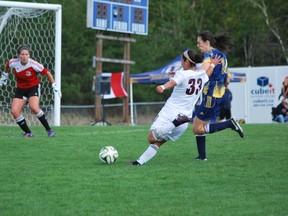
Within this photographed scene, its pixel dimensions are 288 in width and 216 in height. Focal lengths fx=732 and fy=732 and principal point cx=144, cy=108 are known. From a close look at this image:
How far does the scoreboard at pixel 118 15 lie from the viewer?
24.9m

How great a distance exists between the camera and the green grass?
6.94 meters

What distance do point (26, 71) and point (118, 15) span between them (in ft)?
38.0

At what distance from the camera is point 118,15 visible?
2561 centimetres

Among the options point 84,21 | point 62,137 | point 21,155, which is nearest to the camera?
point 21,155

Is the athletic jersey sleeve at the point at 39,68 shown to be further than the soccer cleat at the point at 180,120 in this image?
Yes

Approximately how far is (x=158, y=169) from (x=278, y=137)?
19.8ft

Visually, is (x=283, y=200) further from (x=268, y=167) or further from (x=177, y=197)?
(x=268, y=167)

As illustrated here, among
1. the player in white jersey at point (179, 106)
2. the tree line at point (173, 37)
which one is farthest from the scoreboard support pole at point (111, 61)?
the player in white jersey at point (179, 106)

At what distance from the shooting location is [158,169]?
31.1 ft

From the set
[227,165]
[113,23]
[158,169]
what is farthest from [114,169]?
[113,23]

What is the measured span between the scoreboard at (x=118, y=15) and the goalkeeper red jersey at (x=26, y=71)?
10525mm

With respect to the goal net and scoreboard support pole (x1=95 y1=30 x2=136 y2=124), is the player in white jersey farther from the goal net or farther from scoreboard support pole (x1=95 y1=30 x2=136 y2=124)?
scoreboard support pole (x1=95 y1=30 x2=136 y2=124)

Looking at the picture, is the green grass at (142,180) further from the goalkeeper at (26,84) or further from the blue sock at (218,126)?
the goalkeeper at (26,84)

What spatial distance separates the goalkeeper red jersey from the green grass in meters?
1.56
